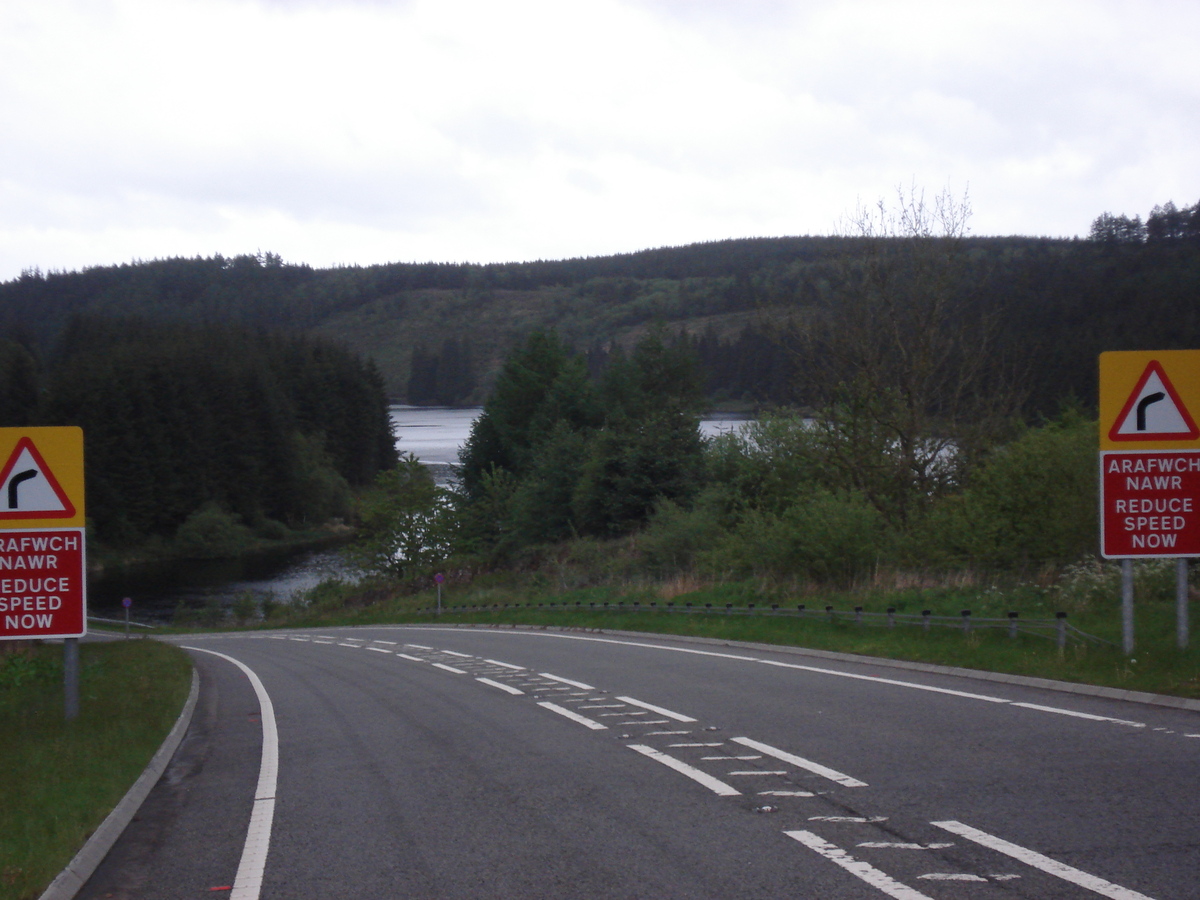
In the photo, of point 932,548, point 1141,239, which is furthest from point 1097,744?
point 1141,239

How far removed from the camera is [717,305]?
120 m

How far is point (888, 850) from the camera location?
5520mm

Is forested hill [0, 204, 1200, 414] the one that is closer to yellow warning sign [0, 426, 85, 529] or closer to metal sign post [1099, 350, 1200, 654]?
metal sign post [1099, 350, 1200, 654]

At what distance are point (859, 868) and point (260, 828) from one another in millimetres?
3848

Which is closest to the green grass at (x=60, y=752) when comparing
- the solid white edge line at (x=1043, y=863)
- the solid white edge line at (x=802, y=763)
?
the solid white edge line at (x=802, y=763)

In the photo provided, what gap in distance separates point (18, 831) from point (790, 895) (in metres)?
4.98

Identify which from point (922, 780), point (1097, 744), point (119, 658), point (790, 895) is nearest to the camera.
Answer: point (790, 895)

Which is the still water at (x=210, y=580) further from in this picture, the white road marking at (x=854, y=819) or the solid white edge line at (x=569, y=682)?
the white road marking at (x=854, y=819)

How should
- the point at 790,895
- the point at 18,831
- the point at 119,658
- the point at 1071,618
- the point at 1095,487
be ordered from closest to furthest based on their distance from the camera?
the point at 790,895 < the point at 18,831 < the point at 1071,618 < the point at 1095,487 < the point at 119,658

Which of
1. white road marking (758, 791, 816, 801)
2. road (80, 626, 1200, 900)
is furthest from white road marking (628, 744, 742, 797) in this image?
white road marking (758, 791, 816, 801)

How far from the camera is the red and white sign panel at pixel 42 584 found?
1042 centimetres

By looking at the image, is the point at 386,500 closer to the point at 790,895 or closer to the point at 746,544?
the point at 746,544

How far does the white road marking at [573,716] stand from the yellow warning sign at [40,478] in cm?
544

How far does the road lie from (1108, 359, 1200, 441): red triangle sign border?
2.90 m
